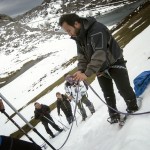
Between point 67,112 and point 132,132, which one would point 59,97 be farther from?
point 132,132

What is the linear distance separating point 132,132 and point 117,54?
5.94ft

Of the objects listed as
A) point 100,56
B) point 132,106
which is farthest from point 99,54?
point 132,106

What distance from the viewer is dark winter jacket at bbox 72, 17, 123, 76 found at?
17.0 feet

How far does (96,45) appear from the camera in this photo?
17.0 ft

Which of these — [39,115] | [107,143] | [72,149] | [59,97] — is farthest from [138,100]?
[39,115]

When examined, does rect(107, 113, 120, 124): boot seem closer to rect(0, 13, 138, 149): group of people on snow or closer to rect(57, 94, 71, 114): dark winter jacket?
rect(0, 13, 138, 149): group of people on snow

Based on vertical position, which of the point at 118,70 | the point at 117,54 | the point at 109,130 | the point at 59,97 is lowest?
the point at 59,97

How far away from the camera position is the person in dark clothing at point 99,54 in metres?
5.17

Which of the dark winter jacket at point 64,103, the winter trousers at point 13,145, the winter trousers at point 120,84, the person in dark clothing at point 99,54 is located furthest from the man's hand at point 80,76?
the dark winter jacket at point 64,103

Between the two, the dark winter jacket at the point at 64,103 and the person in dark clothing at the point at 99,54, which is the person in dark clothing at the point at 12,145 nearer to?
the person in dark clothing at the point at 99,54

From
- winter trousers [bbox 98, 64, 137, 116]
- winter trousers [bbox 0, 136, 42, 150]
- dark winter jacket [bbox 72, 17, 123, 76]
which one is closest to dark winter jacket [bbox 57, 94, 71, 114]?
winter trousers [bbox 98, 64, 137, 116]

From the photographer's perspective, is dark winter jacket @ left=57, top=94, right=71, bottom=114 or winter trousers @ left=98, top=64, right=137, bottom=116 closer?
winter trousers @ left=98, top=64, right=137, bottom=116

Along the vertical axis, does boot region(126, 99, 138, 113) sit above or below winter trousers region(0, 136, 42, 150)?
below

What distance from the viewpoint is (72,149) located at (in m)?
7.89
